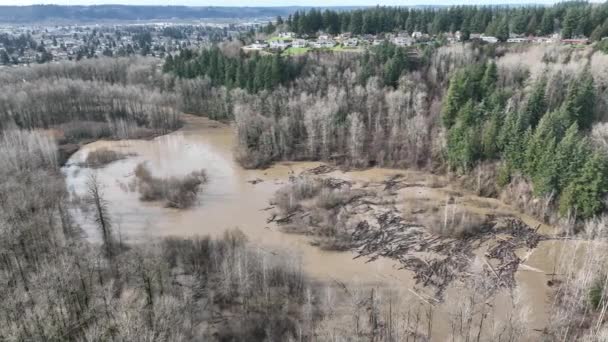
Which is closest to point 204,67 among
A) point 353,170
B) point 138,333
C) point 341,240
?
point 353,170

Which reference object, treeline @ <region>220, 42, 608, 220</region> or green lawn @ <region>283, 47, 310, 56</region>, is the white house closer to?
green lawn @ <region>283, 47, 310, 56</region>

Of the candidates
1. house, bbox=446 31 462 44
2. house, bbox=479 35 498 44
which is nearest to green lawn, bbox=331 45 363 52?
house, bbox=446 31 462 44

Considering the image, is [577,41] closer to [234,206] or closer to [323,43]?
[323,43]

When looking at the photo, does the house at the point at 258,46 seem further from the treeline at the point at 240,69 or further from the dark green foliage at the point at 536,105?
the dark green foliage at the point at 536,105

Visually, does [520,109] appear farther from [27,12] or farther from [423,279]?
[27,12]

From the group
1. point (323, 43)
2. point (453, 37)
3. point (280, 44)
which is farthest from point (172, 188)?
point (453, 37)
